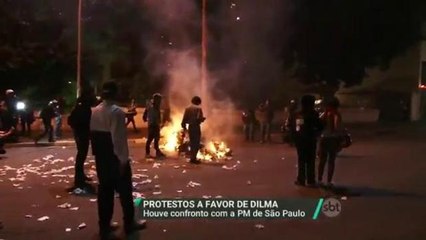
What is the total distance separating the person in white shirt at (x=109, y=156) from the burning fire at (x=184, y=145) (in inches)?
304

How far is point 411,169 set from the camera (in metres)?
13.2

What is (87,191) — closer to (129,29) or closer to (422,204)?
(422,204)

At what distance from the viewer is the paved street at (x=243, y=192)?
723 centimetres

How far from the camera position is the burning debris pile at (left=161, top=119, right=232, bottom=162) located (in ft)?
49.5

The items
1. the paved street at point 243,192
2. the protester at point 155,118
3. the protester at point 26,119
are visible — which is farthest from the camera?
the protester at point 26,119

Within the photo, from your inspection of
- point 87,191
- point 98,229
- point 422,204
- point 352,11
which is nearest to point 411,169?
point 422,204

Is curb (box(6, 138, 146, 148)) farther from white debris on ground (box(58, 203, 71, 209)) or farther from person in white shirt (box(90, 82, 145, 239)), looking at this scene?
person in white shirt (box(90, 82, 145, 239))

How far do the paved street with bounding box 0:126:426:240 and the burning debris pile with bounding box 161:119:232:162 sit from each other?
1.30 feet

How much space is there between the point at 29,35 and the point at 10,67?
2188 millimetres

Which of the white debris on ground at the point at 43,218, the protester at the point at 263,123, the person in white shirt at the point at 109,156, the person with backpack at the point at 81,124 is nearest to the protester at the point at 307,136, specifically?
the person with backpack at the point at 81,124

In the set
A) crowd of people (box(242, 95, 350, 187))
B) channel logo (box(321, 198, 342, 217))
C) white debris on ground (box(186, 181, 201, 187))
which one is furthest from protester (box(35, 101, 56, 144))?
channel logo (box(321, 198, 342, 217))

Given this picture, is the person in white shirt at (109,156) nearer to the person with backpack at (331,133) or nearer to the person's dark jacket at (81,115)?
the person's dark jacket at (81,115)

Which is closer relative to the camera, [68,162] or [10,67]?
[68,162]

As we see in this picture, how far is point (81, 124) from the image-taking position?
991cm
